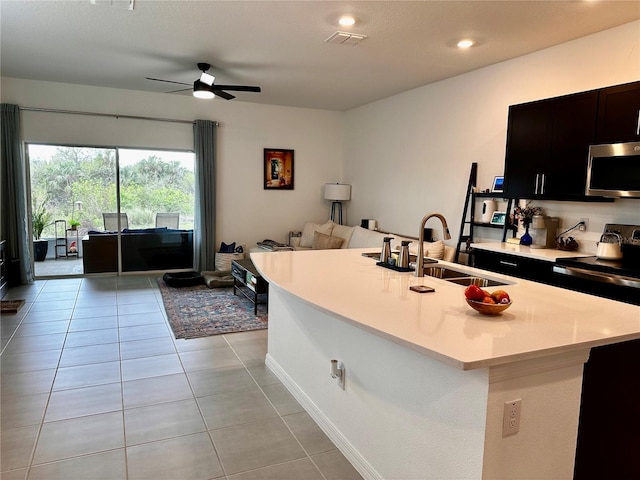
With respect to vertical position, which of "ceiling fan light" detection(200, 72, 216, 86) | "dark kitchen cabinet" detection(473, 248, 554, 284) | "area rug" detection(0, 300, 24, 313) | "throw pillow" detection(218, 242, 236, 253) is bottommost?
"area rug" detection(0, 300, 24, 313)

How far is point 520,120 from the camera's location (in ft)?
13.5

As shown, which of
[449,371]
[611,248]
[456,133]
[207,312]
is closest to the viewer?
[449,371]

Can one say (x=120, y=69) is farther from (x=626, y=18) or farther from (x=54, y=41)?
→ (x=626, y=18)

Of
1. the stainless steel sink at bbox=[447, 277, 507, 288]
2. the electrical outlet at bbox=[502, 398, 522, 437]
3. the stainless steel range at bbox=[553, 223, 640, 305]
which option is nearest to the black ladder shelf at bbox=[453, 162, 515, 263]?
the stainless steel range at bbox=[553, 223, 640, 305]

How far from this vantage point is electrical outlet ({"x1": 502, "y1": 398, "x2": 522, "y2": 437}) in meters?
1.56

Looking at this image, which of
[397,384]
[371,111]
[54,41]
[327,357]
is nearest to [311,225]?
[371,111]

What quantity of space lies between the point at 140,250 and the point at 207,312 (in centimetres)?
256

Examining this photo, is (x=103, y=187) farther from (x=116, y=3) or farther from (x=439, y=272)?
(x=439, y=272)

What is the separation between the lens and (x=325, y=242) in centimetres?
667

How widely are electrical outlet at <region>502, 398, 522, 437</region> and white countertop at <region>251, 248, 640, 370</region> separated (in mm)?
223

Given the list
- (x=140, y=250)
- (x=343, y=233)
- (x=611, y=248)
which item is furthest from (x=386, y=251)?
(x=140, y=250)

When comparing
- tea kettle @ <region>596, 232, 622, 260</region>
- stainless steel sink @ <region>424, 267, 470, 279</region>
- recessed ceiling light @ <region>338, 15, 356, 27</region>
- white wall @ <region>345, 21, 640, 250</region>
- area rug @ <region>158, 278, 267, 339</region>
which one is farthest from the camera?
area rug @ <region>158, 278, 267, 339</region>

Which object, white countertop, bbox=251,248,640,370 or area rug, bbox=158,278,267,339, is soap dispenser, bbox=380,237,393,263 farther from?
area rug, bbox=158,278,267,339

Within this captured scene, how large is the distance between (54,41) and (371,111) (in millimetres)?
4336
